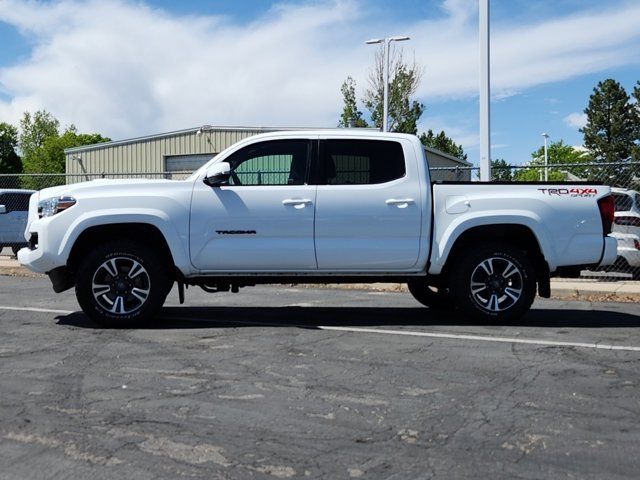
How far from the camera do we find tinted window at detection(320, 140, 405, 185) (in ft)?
25.3

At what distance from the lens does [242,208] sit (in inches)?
296

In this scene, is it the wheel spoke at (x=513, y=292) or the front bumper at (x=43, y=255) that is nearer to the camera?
the front bumper at (x=43, y=255)

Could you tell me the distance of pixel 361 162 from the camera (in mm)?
7805

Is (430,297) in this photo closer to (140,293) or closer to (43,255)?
(140,293)

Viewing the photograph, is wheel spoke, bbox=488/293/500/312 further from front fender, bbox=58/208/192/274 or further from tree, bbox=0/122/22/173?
tree, bbox=0/122/22/173

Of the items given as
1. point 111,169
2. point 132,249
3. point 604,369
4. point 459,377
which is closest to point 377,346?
point 459,377

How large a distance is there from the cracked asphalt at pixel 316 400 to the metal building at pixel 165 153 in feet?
86.8

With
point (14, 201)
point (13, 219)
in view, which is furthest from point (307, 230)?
point (14, 201)

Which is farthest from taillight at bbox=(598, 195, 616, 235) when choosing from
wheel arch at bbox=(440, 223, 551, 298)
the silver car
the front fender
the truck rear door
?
the silver car

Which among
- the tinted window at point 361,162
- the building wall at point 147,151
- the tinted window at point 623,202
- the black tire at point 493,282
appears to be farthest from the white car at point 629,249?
the building wall at point 147,151

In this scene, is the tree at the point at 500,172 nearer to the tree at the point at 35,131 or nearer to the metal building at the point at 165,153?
the metal building at the point at 165,153

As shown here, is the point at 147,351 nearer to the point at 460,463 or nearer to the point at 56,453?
the point at 56,453

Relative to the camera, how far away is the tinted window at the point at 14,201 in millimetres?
20312

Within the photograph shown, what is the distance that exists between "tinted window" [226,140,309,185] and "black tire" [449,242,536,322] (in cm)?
186
